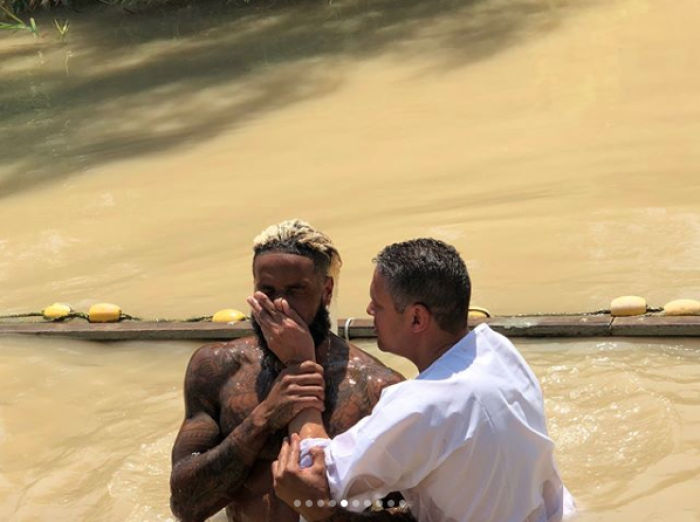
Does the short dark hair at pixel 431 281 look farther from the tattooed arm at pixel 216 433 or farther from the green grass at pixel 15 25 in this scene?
the green grass at pixel 15 25

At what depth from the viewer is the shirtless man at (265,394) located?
3848mm

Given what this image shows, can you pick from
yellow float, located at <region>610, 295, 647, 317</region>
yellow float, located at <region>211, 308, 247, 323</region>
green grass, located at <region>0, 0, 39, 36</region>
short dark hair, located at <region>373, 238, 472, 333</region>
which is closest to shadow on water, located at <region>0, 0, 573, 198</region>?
green grass, located at <region>0, 0, 39, 36</region>

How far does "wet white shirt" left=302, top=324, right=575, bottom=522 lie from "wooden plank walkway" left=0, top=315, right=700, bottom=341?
103 inches

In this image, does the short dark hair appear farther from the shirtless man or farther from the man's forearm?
the man's forearm

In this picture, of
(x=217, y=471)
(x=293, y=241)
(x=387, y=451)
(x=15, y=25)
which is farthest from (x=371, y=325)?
(x=15, y=25)

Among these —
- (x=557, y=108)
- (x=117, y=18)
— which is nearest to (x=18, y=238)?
(x=557, y=108)

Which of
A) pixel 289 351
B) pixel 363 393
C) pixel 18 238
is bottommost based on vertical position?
pixel 18 238

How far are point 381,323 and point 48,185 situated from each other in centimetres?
710

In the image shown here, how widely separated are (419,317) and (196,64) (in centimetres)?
1060

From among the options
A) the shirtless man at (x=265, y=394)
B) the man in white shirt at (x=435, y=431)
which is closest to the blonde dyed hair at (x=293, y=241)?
the shirtless man at (x=265, y=394)

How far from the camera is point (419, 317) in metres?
3.45

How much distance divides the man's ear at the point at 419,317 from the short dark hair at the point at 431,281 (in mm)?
12

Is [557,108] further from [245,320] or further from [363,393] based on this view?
[363,393]

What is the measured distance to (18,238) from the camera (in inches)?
352
